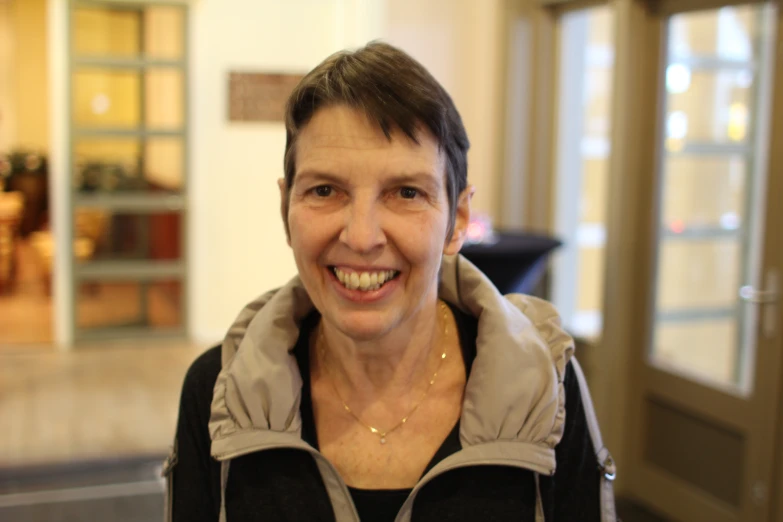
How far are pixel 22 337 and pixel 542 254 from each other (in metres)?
4.41

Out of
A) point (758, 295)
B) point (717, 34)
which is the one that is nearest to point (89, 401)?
point (758, 295)

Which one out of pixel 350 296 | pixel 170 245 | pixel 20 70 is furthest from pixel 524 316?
pixel 20 70

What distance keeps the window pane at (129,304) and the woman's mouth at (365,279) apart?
5.43 metres

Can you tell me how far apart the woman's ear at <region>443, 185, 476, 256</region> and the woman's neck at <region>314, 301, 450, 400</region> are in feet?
0.30

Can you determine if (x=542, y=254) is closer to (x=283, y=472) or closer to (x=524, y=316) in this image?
(x=524, y=316)

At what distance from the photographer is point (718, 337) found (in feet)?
11.7

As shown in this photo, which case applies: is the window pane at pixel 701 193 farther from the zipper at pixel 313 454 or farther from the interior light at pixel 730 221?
the zipper at pixel 313 454

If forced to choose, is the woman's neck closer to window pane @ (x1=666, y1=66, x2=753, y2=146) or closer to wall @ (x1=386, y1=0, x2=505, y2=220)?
window pane @ (x1=666, y1=66, x2=753, y2=146)

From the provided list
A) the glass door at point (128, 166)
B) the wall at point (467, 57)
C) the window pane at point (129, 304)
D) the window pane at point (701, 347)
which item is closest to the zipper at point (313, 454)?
the window pane at point (701, 347)

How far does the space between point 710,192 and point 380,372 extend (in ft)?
9.00

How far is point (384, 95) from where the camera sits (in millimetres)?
1067

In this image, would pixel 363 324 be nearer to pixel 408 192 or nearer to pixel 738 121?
pixel 408 192

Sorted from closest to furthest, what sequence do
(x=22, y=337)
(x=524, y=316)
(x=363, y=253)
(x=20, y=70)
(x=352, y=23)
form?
1. (x=363, y=253)
2. (x=524, y=316)
3. (x=352, y=23)
4. (x=22, y=337)
5. (x=20, y=70)

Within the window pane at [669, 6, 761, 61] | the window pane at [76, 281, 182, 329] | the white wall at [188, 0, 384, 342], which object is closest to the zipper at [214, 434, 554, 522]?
the window pane at [669, 6, 761, 61]
